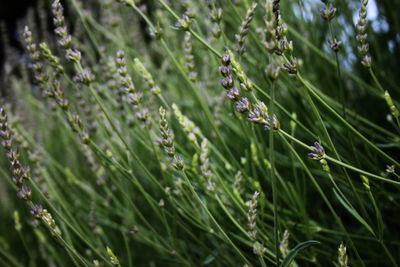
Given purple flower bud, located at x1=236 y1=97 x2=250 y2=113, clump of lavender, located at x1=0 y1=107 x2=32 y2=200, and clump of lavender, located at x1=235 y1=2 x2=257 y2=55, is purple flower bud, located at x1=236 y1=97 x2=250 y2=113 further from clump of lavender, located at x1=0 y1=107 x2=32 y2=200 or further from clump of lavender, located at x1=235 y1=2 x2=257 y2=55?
clump of lavender, located at x1=0 y1=107 x2=32 y2=200

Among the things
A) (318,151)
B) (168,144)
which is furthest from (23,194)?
(318,151)

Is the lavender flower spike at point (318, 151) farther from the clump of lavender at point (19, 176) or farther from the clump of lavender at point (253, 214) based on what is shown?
the clump of lavender at point (19, 176)

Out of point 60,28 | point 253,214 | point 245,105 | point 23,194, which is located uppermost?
point 60,28

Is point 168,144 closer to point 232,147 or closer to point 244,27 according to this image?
point 244,27

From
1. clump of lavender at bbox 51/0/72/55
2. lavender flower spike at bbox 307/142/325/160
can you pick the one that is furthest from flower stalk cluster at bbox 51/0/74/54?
lavender flower spike at bbox 307/142/325/160

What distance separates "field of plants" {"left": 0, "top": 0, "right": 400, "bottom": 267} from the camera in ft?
2.72

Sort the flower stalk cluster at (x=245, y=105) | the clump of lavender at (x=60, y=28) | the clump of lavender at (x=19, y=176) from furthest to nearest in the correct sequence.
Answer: the clump of lavender at (x=60, y=28) < the clump of lavender at (x=19, y=176) < the flower stalk cluster at (x=245, y=105)

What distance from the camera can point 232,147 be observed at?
1550 millimetres

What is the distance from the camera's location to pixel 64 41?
3.18 ft

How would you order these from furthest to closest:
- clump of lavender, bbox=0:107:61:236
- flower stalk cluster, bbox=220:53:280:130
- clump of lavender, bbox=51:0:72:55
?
clump of lavender, bbox=51:0:72:55, clump of lavender, bbox=0:107:61:236, flower stalk cluster, bbox=220:53:280:130

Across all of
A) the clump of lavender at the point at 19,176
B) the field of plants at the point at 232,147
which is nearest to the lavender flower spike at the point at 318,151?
the field of plants at the point at 232,147

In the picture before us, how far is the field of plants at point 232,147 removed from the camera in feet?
2.72

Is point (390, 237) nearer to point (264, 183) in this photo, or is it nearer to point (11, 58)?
point (264, 183)

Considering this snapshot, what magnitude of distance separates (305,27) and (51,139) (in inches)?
68.2
